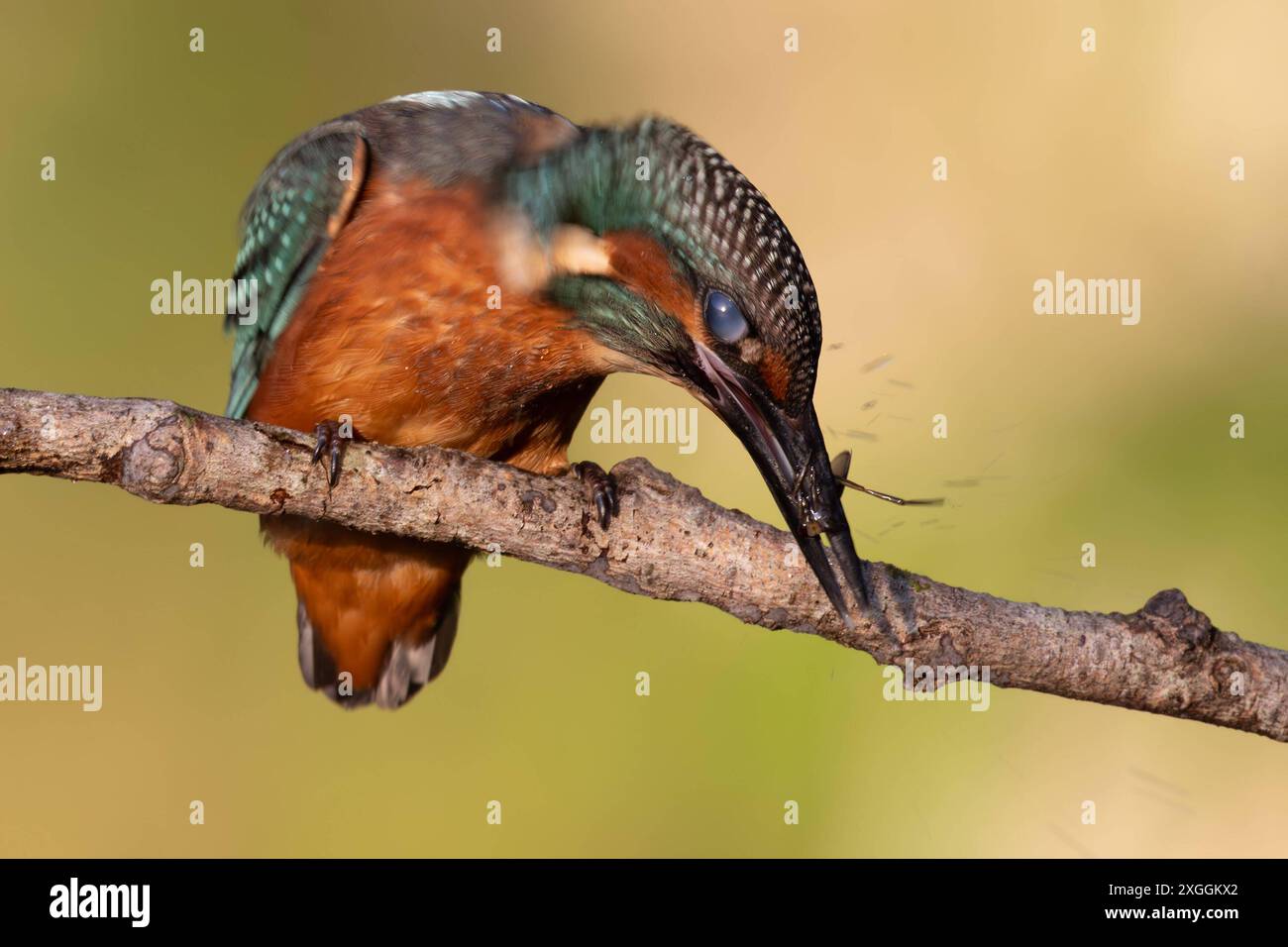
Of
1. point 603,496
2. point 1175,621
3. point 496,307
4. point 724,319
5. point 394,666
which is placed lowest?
point 394,666

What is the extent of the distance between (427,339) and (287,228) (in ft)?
2.41

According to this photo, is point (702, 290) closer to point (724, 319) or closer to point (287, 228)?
point (724, 319)

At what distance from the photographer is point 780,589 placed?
2.93 meters

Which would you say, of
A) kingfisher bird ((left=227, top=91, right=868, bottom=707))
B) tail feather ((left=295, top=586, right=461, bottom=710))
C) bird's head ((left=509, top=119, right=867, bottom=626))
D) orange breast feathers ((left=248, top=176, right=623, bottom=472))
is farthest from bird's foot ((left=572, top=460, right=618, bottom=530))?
tail feather ((left=295, top=586, right=461, bottom=710))

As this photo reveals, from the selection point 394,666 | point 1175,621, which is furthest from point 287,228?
point 1175,621

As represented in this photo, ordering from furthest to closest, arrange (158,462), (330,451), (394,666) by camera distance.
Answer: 1. (394,666)
2. (330,451)
3. (158,462)

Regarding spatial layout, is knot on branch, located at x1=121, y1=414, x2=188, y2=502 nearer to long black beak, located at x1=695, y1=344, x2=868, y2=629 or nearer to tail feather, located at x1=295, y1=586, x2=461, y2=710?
long black beak, located at x1=695, y1=344, x2=868, y2=629

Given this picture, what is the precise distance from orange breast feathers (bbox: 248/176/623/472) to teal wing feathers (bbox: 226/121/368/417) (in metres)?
0.13

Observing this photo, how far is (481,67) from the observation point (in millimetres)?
5637

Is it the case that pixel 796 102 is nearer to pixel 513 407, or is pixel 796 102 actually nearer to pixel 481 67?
pixel 481 67

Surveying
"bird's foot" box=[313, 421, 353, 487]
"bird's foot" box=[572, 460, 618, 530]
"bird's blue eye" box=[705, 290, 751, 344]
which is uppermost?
"bird's blue eye" box=[705, 290, 751, 344]

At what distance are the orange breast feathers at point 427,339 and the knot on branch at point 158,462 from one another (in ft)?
2.98

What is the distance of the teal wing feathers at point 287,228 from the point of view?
360 cm

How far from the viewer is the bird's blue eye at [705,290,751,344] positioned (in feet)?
9.43
